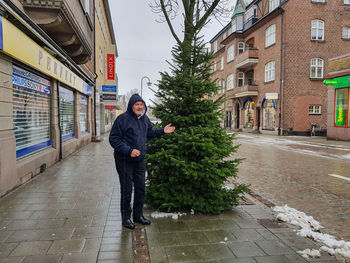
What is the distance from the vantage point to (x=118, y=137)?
361 centimetres

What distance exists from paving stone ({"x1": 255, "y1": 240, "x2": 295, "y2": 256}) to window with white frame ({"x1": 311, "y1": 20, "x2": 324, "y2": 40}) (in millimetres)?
27241

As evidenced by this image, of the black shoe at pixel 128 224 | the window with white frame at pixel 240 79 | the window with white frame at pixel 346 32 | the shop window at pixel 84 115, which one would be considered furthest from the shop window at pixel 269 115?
A: the black shoe at pixel 128 224

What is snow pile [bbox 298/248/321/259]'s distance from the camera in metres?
2.94

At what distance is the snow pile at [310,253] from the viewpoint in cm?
294

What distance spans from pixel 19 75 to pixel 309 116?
2508 centimetres

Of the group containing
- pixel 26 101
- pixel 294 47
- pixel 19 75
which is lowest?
pixel 26 101

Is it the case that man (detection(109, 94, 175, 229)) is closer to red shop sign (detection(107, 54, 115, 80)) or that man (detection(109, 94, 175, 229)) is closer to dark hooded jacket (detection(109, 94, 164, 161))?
dark hooded jacket (detection(109, 94, 164, 161))

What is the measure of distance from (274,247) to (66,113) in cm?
1012

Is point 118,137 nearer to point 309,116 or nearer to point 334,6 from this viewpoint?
point 309,116

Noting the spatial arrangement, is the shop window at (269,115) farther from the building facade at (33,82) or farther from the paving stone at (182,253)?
the paving stone at (182,253)

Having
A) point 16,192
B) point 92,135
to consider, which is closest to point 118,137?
point 16,192

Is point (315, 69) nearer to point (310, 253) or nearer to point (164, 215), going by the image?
point (164, 215)

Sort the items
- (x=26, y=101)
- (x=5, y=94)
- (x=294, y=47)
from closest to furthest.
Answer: (x=5, y=94), (x=26, y=101), (x=294, y=47)

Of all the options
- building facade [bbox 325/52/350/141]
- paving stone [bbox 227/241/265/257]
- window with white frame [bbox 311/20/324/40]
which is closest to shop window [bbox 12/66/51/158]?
paving stone [bbox 227/241/265/257]
